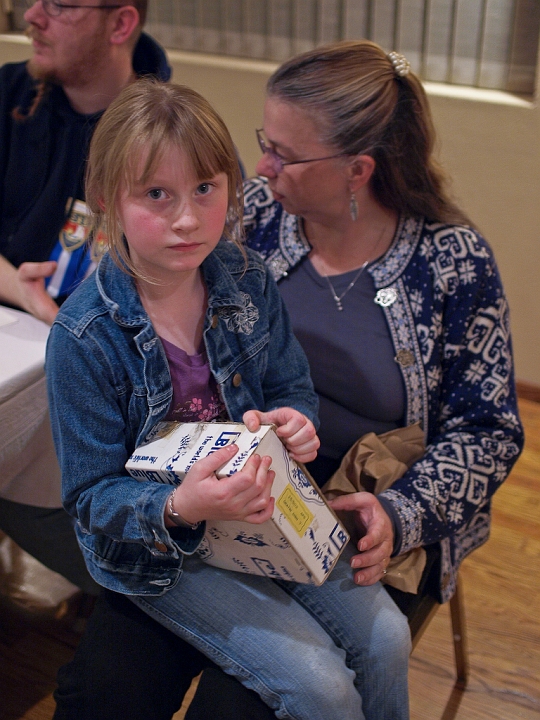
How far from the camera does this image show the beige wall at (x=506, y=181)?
2.72 meters

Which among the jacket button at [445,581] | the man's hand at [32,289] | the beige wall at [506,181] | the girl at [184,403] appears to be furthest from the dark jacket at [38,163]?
the beige wall at [506,181]

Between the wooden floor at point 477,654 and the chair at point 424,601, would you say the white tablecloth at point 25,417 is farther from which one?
the chair at point 424,601

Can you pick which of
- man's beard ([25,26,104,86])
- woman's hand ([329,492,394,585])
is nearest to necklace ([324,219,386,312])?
woman's hand ([329,492,394,585])

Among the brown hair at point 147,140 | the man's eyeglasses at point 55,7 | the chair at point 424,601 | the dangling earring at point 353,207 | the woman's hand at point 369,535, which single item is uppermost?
the man's eyeglasses at point 55,7

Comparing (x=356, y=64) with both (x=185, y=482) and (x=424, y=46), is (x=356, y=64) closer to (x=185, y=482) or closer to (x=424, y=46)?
(x=185, y=482)

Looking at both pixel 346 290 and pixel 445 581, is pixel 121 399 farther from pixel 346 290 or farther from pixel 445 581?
pixel 445 581

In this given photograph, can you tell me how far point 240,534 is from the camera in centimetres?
111

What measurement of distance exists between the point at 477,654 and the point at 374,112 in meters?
1.34

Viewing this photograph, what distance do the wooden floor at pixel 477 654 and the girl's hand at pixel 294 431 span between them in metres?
0.98

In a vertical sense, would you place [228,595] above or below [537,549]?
above

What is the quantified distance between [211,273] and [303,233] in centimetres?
45

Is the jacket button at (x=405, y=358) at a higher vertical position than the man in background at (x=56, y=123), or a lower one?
lower

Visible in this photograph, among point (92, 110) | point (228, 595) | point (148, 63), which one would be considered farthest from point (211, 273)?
point (148, 63)

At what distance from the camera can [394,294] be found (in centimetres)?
154
